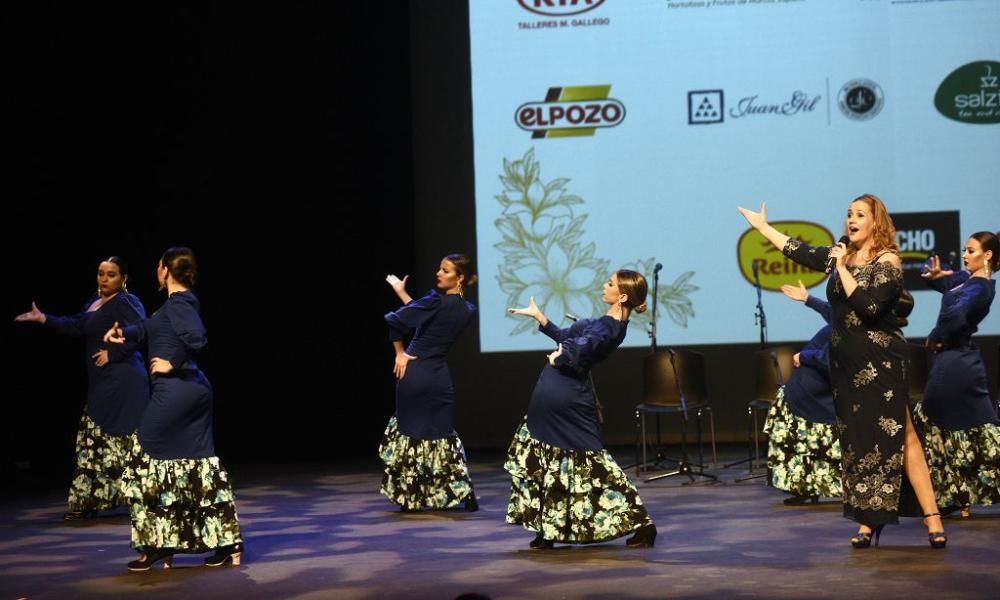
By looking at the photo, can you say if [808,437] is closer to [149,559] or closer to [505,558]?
[505,558]

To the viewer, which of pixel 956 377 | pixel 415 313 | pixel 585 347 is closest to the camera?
pixel 585 347

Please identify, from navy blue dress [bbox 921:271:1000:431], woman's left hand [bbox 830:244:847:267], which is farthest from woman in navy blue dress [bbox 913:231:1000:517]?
woman's left hand [bbox 830:244:847:267]

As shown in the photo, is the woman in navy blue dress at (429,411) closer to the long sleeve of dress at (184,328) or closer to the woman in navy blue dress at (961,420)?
the long sleeve of dress at (184,328)

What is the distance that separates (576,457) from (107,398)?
9.00 ft

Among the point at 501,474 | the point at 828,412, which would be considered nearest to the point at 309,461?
the point at 501,474

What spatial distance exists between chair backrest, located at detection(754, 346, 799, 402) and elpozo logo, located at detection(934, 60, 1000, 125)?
7.62ft

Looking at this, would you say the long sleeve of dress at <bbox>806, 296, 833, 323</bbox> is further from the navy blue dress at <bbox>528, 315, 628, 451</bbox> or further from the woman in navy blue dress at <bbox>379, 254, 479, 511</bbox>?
the woman in navy blue dress at <bbox>379, 254, 479, 511</bbox>

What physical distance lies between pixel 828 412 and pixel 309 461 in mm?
4175

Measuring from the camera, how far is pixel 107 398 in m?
6.67

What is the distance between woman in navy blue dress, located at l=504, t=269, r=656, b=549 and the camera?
5281 millimetres

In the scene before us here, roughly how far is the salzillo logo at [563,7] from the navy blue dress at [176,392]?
462cm

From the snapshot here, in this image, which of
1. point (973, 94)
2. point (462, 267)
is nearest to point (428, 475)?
point (462, 267)

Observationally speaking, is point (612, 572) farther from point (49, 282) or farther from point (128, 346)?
point (49, 282)

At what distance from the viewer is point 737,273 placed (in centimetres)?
893
